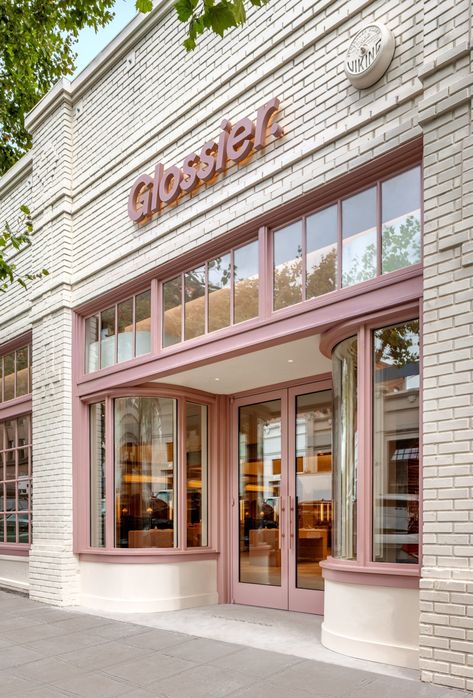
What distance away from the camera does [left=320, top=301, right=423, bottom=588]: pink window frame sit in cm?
514

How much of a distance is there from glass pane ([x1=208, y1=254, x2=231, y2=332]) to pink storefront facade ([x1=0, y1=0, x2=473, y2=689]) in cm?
3

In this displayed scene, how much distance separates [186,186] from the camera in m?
7.46

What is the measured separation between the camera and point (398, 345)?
5402mm

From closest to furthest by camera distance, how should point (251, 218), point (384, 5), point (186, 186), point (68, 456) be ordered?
point (384, 5) → point (251, 218) → point (186, 186) → point (68, 456)

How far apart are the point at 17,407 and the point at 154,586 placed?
414cm

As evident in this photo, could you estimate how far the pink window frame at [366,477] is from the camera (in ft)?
16.9

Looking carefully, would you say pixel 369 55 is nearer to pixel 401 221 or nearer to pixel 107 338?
pixel 401 221

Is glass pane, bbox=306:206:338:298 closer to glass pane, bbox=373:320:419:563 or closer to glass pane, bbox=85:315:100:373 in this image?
glass pane, bbox=373:320:419:563

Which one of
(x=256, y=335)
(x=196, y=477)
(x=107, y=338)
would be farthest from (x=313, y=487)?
(x=107, y=338)

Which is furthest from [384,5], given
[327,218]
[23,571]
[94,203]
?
[23,571]

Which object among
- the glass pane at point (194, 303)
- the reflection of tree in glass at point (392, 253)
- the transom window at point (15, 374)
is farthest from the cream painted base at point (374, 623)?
the transom window at point (15, 374)

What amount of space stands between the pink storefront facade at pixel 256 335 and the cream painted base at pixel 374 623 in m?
0.02

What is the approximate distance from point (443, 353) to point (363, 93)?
2326 millimetres

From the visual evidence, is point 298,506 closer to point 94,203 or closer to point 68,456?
point 68,456
